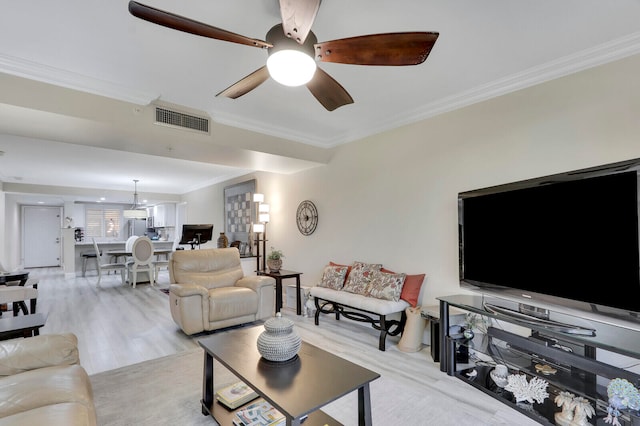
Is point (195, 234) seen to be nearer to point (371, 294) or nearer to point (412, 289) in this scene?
point (371, 294)

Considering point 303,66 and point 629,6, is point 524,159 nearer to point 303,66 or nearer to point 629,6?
point 629,6

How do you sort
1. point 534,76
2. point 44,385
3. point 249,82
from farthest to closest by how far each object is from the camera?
point 534,76 → point 249,82 → point 44,385

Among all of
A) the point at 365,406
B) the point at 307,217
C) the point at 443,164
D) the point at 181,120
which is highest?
the point at 181,120

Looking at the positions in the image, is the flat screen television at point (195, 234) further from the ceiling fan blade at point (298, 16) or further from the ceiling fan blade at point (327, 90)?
the ceiling fan blade at point (298, 16)

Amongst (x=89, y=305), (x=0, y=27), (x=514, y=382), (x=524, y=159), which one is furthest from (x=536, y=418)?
(x=89, y=305)

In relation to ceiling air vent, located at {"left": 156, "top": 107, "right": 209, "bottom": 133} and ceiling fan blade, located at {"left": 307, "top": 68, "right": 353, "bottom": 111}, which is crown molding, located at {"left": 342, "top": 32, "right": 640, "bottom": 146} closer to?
ceiling fan blade, located at {"left": 307, "top": 68, "right": 353, "bottom": 111}

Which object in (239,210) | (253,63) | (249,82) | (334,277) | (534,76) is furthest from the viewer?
(239,210)

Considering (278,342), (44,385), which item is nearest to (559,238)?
(278,342)

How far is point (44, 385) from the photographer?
4.96 feet

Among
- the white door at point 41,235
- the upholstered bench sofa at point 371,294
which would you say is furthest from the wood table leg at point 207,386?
the white door at point 41,235

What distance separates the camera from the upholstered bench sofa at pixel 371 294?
3.27m

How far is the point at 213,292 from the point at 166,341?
0.70 m

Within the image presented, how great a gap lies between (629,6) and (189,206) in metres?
9.38

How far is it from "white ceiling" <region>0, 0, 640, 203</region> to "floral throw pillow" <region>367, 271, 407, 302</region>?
1.82m
